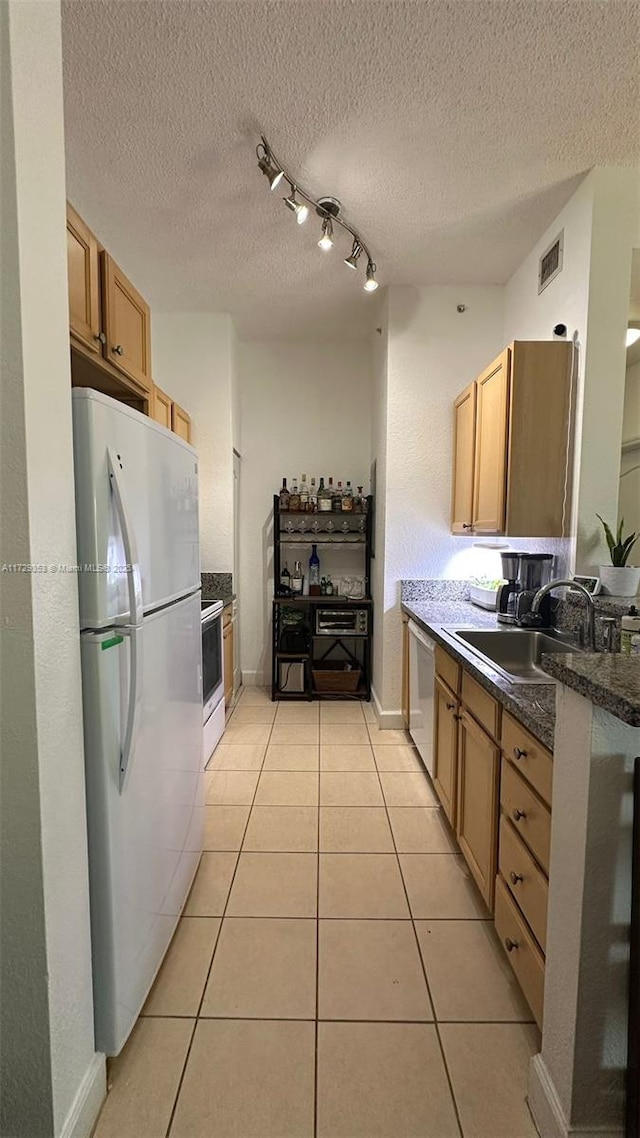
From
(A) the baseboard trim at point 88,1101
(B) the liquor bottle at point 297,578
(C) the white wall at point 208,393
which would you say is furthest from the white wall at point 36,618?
(B) the liquor bottle at point 297,578

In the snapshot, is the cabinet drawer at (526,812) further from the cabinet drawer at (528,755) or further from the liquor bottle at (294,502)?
the liquor bottle at (294,502)

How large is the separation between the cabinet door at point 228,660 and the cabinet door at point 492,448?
1835mm

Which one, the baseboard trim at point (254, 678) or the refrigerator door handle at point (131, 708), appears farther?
the baseboard trim at point (254, 678)

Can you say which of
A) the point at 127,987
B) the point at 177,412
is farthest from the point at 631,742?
the point at 177,412

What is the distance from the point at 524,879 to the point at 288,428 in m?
3.49

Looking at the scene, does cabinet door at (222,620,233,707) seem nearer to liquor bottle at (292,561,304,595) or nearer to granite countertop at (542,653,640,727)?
liquor bottle at (292,561,304,595)

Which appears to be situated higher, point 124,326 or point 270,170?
point 270,170

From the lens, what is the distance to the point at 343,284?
2.94 metres

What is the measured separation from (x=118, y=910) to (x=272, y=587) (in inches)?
117

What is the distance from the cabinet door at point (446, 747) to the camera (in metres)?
1.90

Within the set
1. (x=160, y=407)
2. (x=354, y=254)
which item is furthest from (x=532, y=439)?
(x=160, y=407)

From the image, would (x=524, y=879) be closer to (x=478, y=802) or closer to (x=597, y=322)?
(x=478, y=802)

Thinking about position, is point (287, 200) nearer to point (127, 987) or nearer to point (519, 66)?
point (519, 66)

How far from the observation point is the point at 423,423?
3035 mm
